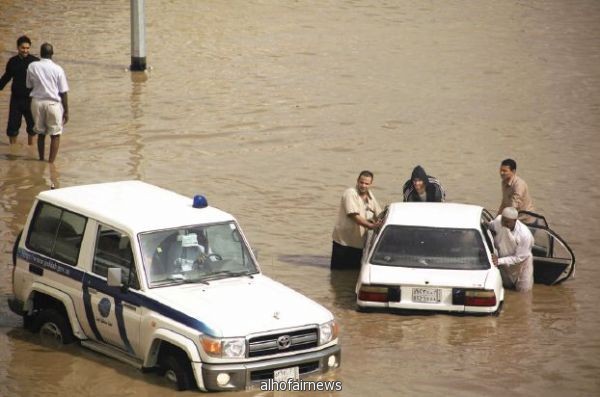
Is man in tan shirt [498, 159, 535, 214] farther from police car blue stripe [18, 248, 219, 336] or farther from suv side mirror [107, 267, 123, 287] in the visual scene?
suv side mirror [107, 267, 123, 287]

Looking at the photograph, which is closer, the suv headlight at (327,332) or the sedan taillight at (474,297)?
the suv headlight at (327,332)

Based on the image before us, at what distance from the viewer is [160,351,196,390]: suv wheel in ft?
40.5

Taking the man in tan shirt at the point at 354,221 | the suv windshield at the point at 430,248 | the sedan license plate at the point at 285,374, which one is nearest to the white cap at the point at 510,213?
the suv windshield at the point at 430,248

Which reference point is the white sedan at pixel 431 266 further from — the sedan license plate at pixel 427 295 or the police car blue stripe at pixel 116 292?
the police car blue stripe at pixel 116 292

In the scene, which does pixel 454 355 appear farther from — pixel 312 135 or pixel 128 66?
pixel 128 66

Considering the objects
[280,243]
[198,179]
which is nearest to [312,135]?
[198,179]

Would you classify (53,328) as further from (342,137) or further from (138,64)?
(138,64)

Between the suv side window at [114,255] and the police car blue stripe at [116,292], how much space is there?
0.09m

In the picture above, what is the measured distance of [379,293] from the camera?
15039 mm

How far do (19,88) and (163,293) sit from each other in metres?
10.9

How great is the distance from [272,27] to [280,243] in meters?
17.0

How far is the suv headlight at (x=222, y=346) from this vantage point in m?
12.0

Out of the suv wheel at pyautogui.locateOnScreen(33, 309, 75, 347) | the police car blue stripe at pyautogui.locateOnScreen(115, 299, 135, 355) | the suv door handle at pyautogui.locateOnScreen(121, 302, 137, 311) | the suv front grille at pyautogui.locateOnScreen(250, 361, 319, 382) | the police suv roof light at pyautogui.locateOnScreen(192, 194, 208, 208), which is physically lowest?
the suv wheel at pyautogui.locateOnScreen(33, 309, 75, 347)

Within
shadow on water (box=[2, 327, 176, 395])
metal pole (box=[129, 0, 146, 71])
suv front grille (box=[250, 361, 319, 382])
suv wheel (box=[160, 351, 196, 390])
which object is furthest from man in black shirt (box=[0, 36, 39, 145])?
suv front grille (box=[250, 361, 319, 382])
